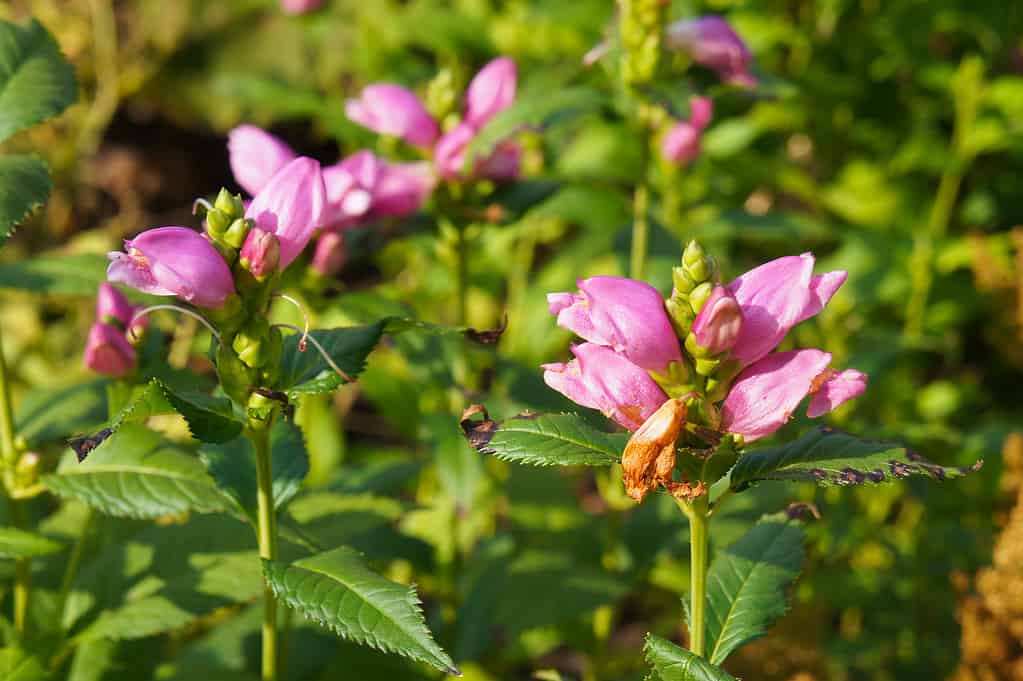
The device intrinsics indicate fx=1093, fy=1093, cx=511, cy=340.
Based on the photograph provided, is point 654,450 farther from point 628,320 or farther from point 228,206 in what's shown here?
point 228,206

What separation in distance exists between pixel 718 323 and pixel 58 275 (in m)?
1.01

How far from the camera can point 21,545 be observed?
1.07 m

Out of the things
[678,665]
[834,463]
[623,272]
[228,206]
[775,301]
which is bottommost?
[623,272]

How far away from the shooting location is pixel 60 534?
155 cm

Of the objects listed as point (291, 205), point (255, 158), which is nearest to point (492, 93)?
point (255, 158)

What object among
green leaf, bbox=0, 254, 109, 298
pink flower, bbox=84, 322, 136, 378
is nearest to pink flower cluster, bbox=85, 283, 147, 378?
pink flower, bbox=84, 322, 136, 378

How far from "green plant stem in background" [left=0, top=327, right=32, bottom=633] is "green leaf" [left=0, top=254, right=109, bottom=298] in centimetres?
15

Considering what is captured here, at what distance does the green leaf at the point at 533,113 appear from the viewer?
5.35 ft

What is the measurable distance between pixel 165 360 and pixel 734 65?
3.22 ft

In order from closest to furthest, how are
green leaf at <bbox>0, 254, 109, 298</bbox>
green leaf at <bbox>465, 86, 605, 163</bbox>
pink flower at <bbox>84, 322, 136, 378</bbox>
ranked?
pink flower at <bbox>84, 322, 136, 378</bbox>
green leaf at <bbox>0, 254, 109, 298</bbox>
green leaf at <bbox>465, 86, 605, 163</bbox>

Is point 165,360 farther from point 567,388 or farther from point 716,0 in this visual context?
point 716,0

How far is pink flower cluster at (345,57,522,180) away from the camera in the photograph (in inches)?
68.1

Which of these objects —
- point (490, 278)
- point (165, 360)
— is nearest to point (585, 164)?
point (490, 278)

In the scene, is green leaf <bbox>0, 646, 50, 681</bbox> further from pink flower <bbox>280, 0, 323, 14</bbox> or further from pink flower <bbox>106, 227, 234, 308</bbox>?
pink flower <bbox>280, 0, 323, 14</bbox>
